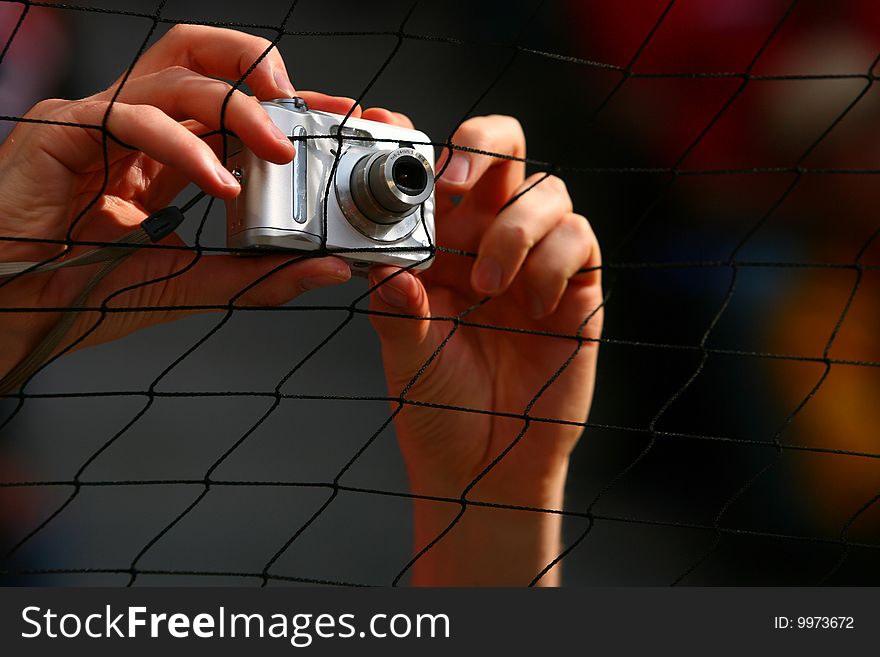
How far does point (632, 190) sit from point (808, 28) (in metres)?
0.37

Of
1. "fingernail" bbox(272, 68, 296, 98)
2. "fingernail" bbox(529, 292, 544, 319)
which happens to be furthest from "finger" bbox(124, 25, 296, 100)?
"fingernail" bbox(529, 292, 544, 319)

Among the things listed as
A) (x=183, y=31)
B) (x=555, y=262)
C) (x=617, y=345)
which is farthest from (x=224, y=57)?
(x=617, y=345)

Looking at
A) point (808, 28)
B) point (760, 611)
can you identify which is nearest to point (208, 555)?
point (760, 611)

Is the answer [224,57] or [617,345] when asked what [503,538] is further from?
[617,345]

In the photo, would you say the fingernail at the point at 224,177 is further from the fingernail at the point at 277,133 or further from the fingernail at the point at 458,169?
the fingernail at the point at 458,169

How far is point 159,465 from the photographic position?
130cm

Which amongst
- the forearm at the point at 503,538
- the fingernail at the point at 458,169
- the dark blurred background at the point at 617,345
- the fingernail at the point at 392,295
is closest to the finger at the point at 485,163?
the fingernail at the point at 458,169

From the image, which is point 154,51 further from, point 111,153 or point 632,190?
point 632,190

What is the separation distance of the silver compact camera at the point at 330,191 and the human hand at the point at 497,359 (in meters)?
0.09

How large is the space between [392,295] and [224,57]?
17 cm

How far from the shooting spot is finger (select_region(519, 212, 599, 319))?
545 millimetres

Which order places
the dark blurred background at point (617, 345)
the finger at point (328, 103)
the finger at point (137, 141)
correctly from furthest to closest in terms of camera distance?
the dark blurred background at point (617, 345) → the finger at point (328, 103) → the finger at point (137, 141)

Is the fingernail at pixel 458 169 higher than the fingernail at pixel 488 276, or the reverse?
the fingernail at pixel 458 169

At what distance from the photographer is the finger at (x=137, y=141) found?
38 centimetres
